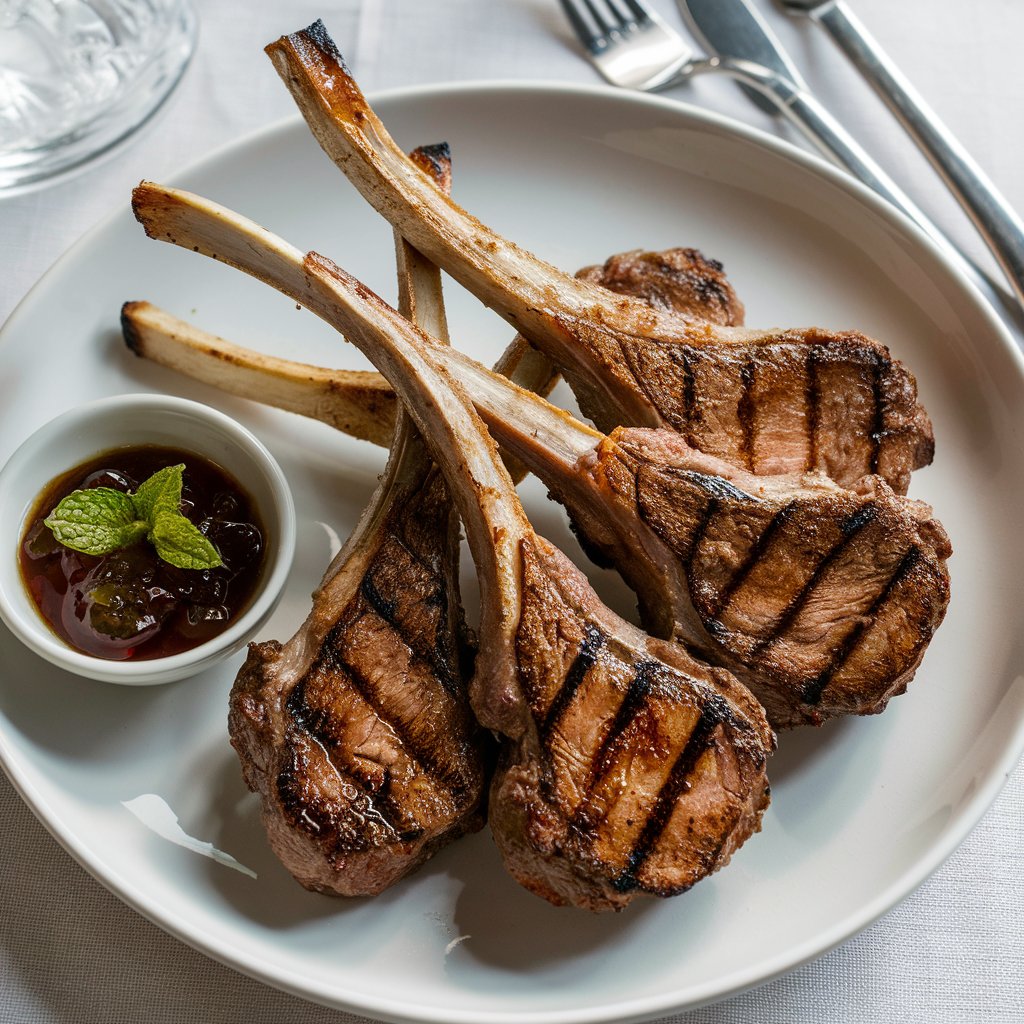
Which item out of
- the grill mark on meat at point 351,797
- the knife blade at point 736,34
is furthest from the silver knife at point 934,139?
the grill mark on meat at point 351,797

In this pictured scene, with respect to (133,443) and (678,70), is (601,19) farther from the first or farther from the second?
(133,443)

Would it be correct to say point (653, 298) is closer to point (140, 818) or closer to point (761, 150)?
point (761, 150)

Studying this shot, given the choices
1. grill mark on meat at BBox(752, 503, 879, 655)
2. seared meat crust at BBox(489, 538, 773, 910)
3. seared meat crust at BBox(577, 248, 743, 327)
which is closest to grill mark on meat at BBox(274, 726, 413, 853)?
seared meat crust at BBox(489, 538, 773, 910)

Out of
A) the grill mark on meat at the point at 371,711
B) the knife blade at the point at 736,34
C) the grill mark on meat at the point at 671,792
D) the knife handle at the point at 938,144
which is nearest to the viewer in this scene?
the grill mark on meat at the point at 671,792

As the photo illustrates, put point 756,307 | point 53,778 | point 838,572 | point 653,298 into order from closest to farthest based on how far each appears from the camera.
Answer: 1. point 838,572
2. point 53,778
3. point 653,298
4. point 756,307

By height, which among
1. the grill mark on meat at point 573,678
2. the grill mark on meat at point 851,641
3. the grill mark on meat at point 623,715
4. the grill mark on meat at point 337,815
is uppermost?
the grill mark on meat at point 337,815

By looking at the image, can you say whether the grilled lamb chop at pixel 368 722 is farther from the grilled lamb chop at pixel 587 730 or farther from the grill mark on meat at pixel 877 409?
the grill mark on meat at pixel 877 409

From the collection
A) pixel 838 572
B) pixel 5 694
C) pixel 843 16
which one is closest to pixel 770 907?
pixel 838 572
